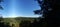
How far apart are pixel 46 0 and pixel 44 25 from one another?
120cm

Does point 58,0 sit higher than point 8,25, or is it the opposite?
point 58,0

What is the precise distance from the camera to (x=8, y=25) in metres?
8.21

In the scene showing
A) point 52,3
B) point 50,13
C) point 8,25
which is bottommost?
point 8,25

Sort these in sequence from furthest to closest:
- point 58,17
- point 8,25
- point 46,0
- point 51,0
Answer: point 8,25
point 46,0
point 51,0
point 58,17

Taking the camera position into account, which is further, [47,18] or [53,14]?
[47,18]

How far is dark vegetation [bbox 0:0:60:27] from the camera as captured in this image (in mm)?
6602

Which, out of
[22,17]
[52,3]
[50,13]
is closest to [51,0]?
[52,3]

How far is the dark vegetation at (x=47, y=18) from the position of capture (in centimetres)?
660

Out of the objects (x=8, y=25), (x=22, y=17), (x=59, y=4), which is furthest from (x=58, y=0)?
(x=8, y=25)

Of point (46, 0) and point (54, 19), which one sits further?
point (46, 0)

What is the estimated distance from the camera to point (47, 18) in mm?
6789

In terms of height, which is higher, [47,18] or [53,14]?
[53,14]

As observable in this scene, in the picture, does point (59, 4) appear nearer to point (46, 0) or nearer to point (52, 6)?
point (52, 6)

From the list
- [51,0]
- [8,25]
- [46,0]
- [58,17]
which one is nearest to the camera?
[58,17]
